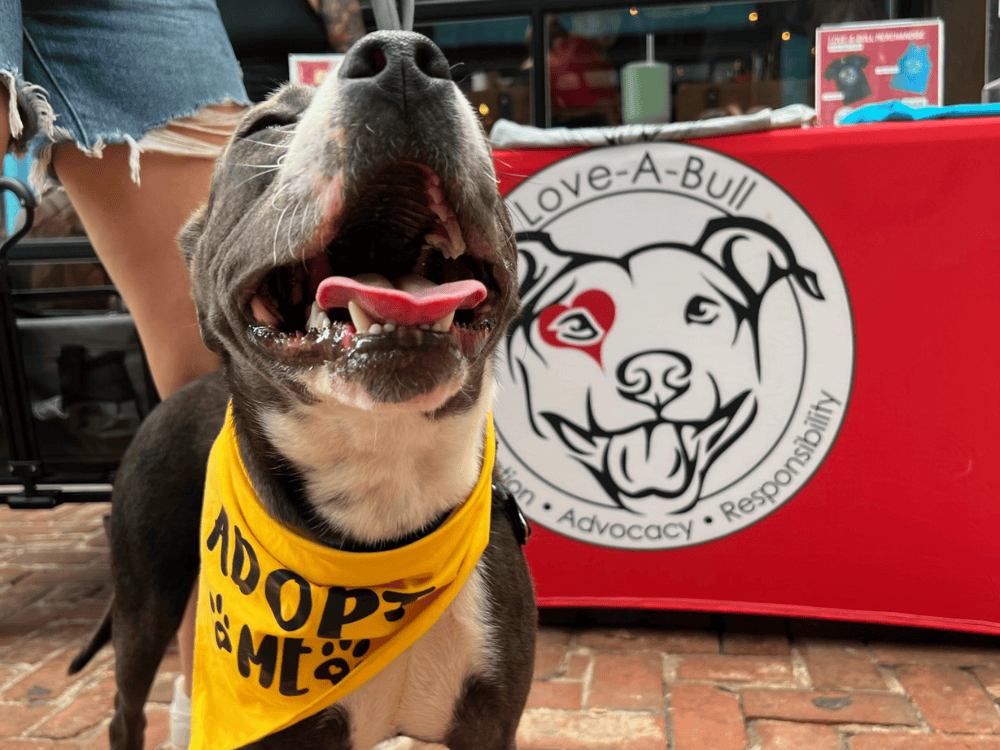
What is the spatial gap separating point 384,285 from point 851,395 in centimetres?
190

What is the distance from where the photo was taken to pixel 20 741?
104 inches

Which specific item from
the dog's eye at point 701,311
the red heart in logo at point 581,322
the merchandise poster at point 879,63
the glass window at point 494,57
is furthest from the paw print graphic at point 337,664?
the glass window at point 494,57

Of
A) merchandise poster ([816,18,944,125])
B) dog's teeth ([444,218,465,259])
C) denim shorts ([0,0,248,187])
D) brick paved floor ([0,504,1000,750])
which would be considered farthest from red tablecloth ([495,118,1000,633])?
dog's teeth ([444,218,465,259])

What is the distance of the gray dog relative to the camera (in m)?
1.32

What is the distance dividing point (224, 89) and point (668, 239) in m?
1.41

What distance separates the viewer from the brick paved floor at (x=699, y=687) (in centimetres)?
251

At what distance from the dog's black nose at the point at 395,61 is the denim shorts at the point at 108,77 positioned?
920mm

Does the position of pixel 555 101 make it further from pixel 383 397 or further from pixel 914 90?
pixel 383 397

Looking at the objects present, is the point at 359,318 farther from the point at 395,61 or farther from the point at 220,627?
the point at 220,627

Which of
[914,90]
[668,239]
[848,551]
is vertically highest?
[914,90]

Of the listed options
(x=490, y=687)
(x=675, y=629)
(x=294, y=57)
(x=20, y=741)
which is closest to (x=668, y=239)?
(x=675, y=629)

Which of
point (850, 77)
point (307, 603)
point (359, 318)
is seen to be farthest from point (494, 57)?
point (359, 318)

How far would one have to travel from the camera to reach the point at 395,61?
4.19 ft

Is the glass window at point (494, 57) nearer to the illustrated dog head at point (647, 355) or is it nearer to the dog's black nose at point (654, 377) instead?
the illustrated dog head at point (647, 355)
